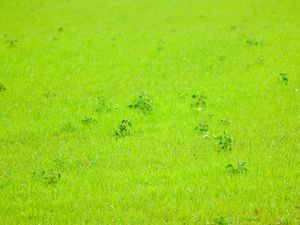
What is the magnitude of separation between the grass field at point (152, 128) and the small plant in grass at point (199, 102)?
0.06 metres

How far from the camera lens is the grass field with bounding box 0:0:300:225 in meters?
9.19

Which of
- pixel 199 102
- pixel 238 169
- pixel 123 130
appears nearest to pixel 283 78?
pixel 199 102

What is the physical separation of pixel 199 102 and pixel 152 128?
264cm

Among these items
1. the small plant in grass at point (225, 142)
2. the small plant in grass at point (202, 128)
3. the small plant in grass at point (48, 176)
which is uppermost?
the small plant in grass at point (225, 142)

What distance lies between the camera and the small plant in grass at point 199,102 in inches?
606

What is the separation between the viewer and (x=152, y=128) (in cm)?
1362

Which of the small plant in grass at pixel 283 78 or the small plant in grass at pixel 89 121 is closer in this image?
the small plant in grass at pixel 89 121

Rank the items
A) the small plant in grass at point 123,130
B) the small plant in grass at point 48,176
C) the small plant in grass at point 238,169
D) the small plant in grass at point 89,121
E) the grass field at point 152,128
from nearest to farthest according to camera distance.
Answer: the grass field at point 152,128 → the small plant in grass at point 48,176 → the small plant in grass at point 238,169 → the small plant in grass at point 123,130 → the small plant in grass at point 89,121

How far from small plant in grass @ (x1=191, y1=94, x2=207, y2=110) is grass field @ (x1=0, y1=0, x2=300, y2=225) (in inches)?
2.3

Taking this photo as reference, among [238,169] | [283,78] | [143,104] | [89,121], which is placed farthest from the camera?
[283,78]

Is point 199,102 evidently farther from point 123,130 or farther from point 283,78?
point 283,78

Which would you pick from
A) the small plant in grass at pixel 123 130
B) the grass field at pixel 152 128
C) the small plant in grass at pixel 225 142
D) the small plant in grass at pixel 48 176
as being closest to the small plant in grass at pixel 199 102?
the grass field at pixel 152 128

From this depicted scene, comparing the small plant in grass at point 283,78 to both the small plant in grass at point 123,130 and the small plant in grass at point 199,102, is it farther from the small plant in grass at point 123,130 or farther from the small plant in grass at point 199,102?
the small plant in grass at point 123,130

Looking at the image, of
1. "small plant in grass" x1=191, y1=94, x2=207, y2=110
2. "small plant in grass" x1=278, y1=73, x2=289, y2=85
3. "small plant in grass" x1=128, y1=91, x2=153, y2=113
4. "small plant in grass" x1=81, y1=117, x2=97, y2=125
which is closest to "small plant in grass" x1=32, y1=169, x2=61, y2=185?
"small plant in grass" x1=81, y1=117, x2=97, y2=125
